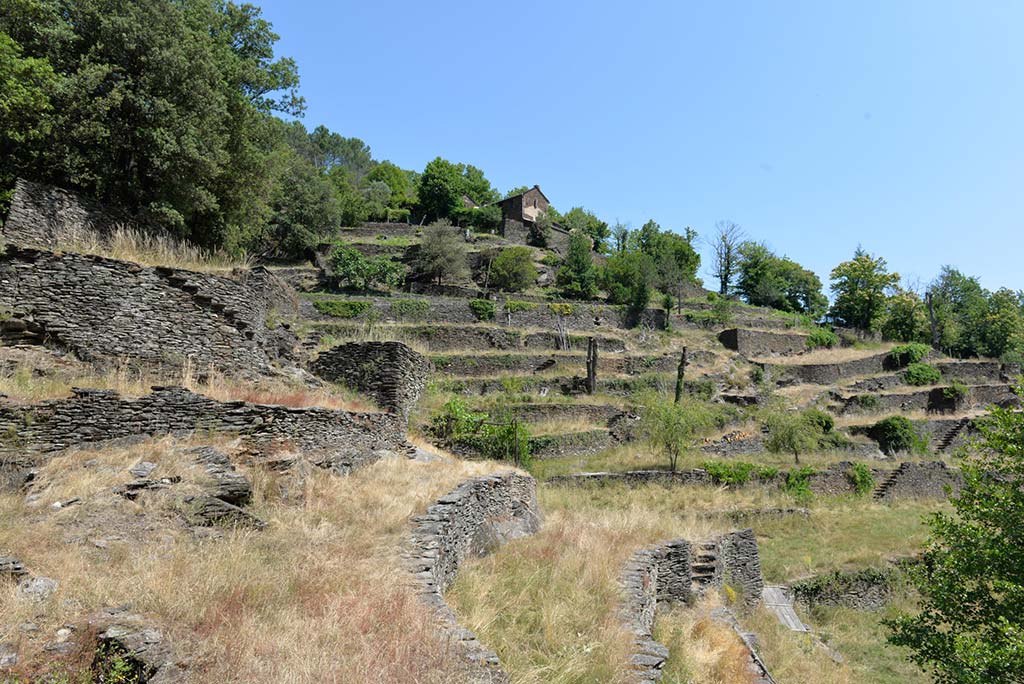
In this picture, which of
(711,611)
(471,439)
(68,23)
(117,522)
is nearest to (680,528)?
(711,611)

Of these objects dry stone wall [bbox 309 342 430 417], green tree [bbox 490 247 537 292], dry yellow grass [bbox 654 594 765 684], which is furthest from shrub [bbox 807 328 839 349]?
dry yellow grass [bbox 654 594 765 684]

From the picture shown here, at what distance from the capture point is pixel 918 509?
24672 millimetres

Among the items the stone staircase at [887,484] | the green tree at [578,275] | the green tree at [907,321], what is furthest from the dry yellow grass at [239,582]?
the green tree at [907,321]

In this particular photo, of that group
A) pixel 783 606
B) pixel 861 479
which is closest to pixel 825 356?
pixel 861 479

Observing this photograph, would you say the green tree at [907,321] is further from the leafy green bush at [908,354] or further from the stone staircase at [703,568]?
the stone staircase at [703,568]

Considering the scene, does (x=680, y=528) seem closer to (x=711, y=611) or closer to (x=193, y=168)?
(x=711, y=611)

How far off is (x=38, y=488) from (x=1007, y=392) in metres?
51.3

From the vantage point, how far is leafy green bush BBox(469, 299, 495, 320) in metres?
35.7

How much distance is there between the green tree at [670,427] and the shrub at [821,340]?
2612cm

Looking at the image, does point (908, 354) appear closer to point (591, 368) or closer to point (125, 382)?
point (591, 368)

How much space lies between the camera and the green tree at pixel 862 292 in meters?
61.2

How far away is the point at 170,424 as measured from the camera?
8.64 m

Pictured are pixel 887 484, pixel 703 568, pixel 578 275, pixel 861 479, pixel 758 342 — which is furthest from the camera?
pixel 578 275

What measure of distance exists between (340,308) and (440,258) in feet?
43.5
